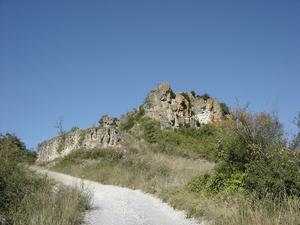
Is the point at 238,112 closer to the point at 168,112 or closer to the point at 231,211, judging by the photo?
the point at 231,211

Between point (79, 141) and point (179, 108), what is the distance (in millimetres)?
13024

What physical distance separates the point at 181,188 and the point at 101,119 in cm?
3789

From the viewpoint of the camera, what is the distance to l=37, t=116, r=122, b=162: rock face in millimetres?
37375

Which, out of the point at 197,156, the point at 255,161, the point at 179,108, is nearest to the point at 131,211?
the point at 255,161

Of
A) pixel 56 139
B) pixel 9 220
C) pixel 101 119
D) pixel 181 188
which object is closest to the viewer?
pixel 9 220

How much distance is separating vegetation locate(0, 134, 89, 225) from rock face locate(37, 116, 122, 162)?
22724 mm

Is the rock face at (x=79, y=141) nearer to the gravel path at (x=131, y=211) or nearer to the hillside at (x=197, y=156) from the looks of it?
the hillside at (x=197, y=156)

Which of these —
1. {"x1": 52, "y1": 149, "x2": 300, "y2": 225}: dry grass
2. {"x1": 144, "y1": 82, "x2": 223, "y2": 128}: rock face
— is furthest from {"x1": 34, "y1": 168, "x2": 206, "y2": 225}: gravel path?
{"x1": 144, "y1": 82, "x2": 223, "y2": 128}: rock face

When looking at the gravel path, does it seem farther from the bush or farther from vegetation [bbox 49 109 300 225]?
the bush

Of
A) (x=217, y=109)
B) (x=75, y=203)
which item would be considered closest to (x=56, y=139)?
(x=217, y=109)

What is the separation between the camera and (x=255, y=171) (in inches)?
455

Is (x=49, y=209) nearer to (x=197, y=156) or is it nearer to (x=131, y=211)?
(x=131, y=211)

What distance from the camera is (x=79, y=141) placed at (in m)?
39.0

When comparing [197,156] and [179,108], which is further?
[179,108]
